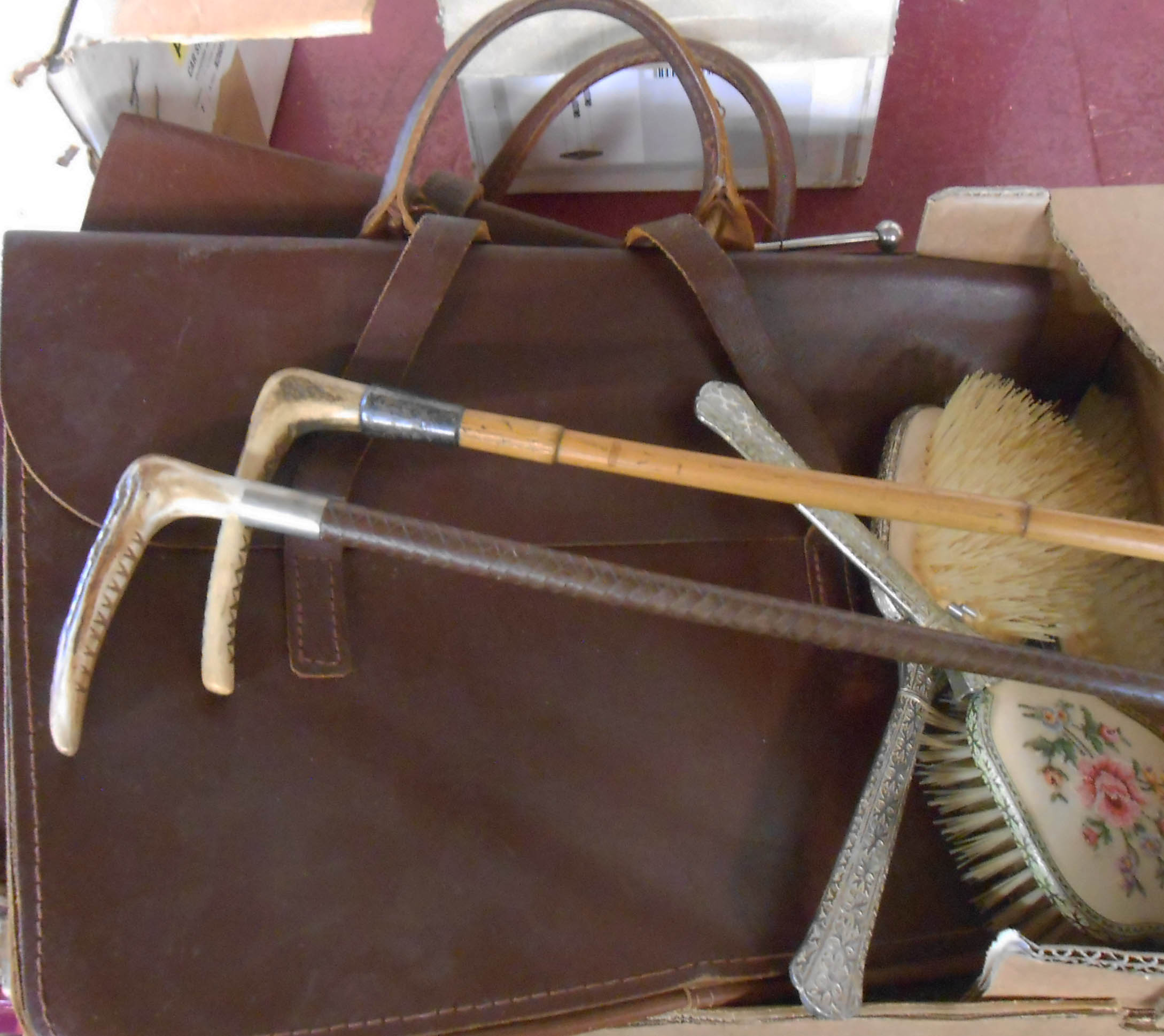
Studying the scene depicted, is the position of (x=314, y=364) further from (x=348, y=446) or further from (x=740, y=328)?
(x=740, y=328)

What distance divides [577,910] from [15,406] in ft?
1.54

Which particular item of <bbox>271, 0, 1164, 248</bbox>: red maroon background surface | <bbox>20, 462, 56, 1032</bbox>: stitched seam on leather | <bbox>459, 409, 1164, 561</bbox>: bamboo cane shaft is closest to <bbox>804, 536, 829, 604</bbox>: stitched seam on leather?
<bbox>459, 409, 1164, 561</bbox>: bamboo cane shaft

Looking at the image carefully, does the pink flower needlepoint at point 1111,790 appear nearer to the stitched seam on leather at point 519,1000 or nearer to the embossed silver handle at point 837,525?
the embossed silver handle at point 837,525

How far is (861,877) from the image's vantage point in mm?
550

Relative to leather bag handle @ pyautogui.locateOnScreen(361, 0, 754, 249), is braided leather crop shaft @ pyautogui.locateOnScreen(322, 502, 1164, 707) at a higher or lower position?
lower

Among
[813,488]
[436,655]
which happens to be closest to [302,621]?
[436,655]

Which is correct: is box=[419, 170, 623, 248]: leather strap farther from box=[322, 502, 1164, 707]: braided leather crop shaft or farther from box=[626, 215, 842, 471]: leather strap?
box=[322, 502, 1164, 707]: braided leather crop shaft

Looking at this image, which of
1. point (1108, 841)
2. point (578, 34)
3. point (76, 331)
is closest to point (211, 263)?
point (76, 331)

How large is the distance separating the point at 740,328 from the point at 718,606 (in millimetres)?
221

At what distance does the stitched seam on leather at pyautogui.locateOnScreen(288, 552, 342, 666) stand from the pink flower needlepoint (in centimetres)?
47

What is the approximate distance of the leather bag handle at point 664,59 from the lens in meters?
0.64

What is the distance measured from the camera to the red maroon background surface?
920 millimetres

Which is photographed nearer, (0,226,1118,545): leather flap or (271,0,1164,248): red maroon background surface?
(0,226,1118,545): leather flap

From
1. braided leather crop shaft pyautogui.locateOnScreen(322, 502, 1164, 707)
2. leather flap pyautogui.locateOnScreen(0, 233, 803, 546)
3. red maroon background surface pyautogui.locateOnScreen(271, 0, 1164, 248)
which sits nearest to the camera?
braided leather crop shaft pyautogui.locateOnScreen(322, 502, 1164, 707)
